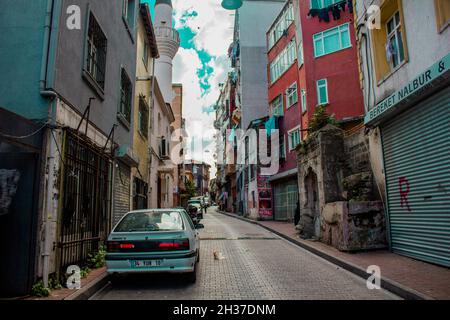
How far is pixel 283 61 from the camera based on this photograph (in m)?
26.9

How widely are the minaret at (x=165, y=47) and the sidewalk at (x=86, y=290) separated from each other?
67.7 ft

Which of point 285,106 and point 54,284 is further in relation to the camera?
point 285,106

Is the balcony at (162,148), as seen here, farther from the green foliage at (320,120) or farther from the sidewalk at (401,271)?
the sidewalk at (401,271)

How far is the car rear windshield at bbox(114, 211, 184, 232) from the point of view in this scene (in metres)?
7.16

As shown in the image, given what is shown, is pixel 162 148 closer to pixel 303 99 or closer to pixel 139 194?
pixel 139 194

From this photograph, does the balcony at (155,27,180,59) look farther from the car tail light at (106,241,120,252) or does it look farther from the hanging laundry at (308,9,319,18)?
the car tail light at (106,241,120,252)

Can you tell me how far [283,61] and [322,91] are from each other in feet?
21.9

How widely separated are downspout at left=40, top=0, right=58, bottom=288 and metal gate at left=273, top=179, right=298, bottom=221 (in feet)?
63.6

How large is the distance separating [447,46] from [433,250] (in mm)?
4452

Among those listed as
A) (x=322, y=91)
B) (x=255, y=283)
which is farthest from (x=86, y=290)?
(x=322, y=91)

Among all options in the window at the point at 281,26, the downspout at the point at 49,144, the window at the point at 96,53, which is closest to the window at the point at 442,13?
the downspout at the point at 49,144

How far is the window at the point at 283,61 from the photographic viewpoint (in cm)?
2515

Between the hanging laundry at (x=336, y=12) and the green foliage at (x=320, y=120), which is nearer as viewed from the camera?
the green foliage at (x=320, y=120)

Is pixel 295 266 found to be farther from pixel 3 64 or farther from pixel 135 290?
pixel 3 64
